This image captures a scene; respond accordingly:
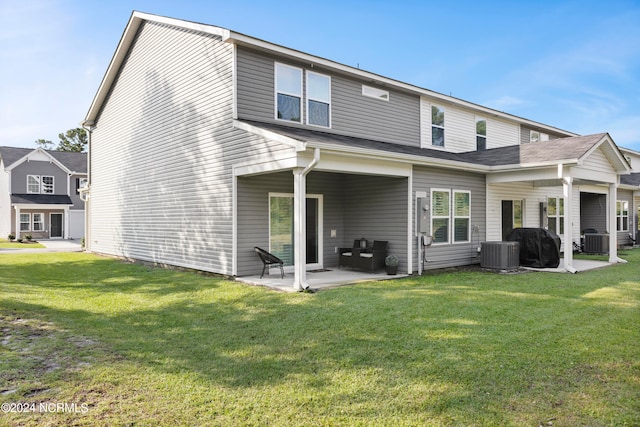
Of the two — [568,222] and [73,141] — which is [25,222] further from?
[568,222]

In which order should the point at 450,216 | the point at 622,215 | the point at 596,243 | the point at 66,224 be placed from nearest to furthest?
the point at 450,216
the point at 596,243
the point at 622,215
the point at 66,224

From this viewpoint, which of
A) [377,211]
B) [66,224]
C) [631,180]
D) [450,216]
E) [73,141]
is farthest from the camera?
[73,141]

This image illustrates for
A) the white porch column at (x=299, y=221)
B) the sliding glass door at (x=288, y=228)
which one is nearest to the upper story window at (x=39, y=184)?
the sliding glass door at (x=288, y=228)

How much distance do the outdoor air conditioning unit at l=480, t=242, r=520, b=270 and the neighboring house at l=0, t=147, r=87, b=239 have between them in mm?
29944

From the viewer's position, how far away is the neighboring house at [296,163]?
33.1ft

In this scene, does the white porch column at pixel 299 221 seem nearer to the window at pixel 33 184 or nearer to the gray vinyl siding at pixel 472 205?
the gray vinyl siding at pixel 472 205

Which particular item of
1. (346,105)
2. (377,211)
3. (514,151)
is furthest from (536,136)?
(377,211)

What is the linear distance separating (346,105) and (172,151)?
5366mm

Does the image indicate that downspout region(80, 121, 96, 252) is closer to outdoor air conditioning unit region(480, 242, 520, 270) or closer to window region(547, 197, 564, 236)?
outdoor air conditioning unit region(480, 242, 520, 270)

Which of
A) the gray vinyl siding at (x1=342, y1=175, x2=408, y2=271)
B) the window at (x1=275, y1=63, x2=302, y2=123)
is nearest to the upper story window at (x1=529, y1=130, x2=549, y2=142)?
the gray vinyl siding at (x1=342, y1=175, x2=408, y2=271)

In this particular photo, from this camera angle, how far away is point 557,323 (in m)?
6.02

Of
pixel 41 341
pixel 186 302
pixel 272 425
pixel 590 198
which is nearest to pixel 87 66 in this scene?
pixel 186 302

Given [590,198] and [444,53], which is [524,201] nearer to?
[590,198]

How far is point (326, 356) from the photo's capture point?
4.78m
